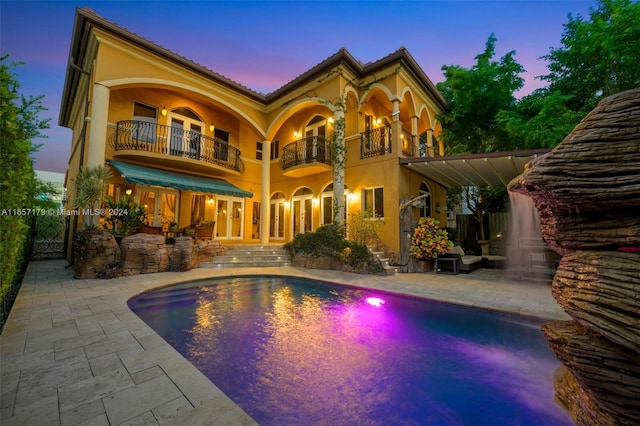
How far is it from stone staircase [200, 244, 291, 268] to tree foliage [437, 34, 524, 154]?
11.9 m

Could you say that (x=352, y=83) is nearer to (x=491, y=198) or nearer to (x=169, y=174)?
(x=169, y=174)

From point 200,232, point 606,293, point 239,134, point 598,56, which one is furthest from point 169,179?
point 598,56

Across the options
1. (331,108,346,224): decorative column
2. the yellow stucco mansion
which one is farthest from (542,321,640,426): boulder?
(331,108,346,224): decorative column

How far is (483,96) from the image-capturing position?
1370cm

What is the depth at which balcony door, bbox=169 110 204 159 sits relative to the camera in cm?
1178

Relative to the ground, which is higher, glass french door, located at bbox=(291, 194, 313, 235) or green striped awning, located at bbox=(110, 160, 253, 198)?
green striped awning, located at bbox=(110, 160, 253, 198)

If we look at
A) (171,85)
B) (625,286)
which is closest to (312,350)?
(625,286)

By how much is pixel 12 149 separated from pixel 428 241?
1025 centimetres

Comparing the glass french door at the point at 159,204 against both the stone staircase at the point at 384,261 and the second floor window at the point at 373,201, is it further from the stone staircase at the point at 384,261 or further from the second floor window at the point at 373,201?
the stone staircase at the point at 384,261

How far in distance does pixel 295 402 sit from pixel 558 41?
699 inches

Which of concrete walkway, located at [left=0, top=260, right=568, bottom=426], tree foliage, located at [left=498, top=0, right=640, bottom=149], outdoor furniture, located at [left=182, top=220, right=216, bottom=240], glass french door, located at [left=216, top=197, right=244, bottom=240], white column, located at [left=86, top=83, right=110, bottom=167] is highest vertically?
tree foliage, located at [left=498, top=0, right=640, bottom=149]

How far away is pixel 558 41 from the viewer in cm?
1201

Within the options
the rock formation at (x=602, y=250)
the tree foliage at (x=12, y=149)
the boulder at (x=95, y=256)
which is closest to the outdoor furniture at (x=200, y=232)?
the boulder at (x=95, y=256)

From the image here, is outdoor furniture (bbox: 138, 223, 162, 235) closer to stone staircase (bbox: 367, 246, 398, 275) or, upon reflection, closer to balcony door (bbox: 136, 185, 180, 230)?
balcony door (bbox: 136, 185, 180, 230)
